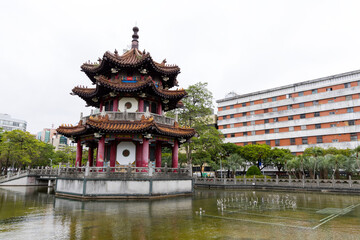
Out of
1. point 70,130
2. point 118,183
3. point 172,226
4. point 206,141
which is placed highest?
point 70,130

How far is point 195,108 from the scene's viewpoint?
32.9 meters

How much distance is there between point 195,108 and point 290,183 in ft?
50.9

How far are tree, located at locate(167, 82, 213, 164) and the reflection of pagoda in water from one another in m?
8.09

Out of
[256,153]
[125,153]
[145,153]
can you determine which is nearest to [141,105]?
[125,153]

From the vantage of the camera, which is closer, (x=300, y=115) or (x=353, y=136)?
(x=353, y=136)

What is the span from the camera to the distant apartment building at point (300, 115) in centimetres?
4853

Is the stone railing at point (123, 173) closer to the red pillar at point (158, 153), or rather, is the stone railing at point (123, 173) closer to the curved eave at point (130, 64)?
the red pillar at point (158, 153)

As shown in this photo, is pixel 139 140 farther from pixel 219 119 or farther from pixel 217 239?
pixel 219 119

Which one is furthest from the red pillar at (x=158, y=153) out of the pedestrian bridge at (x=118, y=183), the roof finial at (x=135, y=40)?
the roof finial at (x=135, y=40)

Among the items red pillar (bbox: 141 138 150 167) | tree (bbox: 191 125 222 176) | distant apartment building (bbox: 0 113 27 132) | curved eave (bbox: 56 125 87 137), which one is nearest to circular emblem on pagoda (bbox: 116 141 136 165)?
red pillar (bbox: 141 138 150 167)

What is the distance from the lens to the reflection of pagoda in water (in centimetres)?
2003

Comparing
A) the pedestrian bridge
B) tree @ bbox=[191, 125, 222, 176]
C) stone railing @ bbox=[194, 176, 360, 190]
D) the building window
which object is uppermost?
the building window

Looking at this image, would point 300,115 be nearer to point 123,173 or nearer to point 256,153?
point 256,153

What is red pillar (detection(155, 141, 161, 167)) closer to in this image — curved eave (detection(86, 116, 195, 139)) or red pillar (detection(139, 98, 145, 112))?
curved eave (detection(86, 116, 195, 139))
